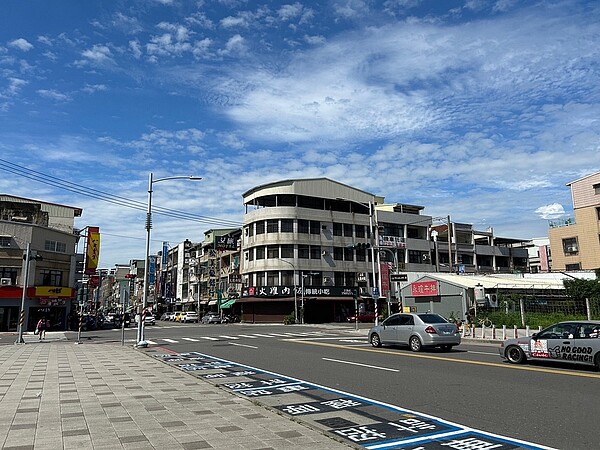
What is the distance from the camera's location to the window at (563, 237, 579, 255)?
173ft

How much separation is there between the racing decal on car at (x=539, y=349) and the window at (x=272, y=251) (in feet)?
152

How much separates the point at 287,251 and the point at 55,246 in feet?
82.7

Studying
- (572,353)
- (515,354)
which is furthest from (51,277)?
(572,353)

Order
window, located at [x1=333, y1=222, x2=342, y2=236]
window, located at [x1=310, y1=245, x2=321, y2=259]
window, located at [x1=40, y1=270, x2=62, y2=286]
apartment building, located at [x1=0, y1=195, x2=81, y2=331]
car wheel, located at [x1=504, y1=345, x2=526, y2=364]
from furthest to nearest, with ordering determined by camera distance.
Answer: window, located at [x1=333, y1=222, x2=342, y2=236] < window, located at [x1=310, y1=245, x2=321, y2=259] < window, located at [x1=40, y1=270, x2=62, y2=286] < apartment building, located at [x1=0, y1=195, x2=81, y2=331] < car wheel, located at [x1=504, y1=345, x2=526, y2=364]

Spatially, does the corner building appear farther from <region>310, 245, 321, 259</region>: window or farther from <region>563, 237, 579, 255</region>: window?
<region>563, 237, 579, 255</region>: window

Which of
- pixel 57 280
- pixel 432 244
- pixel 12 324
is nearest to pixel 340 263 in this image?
pixel 432 244

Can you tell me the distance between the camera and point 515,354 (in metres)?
14.6

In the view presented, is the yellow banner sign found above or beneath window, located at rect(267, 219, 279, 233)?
beneath

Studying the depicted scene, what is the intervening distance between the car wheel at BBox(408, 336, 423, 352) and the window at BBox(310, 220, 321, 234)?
42820 mm

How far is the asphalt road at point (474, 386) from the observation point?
7305mm

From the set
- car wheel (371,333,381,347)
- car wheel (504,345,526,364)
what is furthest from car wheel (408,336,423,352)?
car wheel (504,345,526,364)

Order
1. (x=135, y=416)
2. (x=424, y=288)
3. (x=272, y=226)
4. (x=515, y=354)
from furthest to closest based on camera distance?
(x=272, y=226) < (x=424, y=288) < (x=515, y=354) < (x=135, y=416)

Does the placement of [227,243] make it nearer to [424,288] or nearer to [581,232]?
[424,288]

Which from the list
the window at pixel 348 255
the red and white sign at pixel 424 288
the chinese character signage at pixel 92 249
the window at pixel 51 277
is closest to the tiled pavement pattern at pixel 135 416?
the red and white sign at pixel 424 288
